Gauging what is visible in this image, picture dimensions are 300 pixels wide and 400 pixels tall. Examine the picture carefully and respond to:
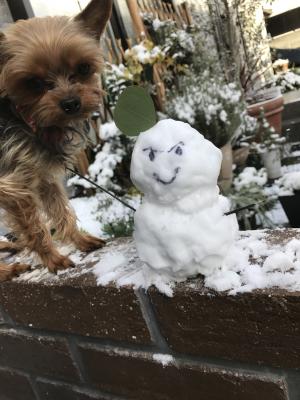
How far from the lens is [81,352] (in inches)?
55.1

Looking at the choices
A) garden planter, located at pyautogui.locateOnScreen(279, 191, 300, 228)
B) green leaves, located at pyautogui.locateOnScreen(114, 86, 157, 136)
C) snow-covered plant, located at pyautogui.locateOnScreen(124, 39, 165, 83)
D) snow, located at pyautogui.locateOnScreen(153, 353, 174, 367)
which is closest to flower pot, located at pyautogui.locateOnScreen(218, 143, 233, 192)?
garden planter, located at pyautogui.locateOnScreen(279, 191, 300, 228)

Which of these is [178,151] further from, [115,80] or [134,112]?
[115,80]

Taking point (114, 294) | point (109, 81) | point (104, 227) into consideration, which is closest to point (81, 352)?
point (114, 294)

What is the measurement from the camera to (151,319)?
1160 mm

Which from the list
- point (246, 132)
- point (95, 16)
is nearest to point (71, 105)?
point (95, 16)

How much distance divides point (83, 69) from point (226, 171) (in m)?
2.20

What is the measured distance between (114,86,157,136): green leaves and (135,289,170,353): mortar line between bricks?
0.40 metres

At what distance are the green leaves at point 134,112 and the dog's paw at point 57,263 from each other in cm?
61

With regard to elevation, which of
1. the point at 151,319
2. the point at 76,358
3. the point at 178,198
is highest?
the point at 178,198

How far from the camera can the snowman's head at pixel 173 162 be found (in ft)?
3.05

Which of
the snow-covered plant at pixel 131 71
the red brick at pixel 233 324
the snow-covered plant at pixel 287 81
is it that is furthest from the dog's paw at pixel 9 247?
the snow-covered plant at pixel 287 81

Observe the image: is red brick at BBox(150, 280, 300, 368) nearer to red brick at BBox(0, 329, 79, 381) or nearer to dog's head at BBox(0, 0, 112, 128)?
red brick at BBox(0, 329, 79, 381)

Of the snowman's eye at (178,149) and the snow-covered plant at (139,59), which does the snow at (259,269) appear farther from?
the snow-covered plant at (139,59)

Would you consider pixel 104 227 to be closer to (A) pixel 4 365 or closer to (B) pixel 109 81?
(A) pixel 4 365
